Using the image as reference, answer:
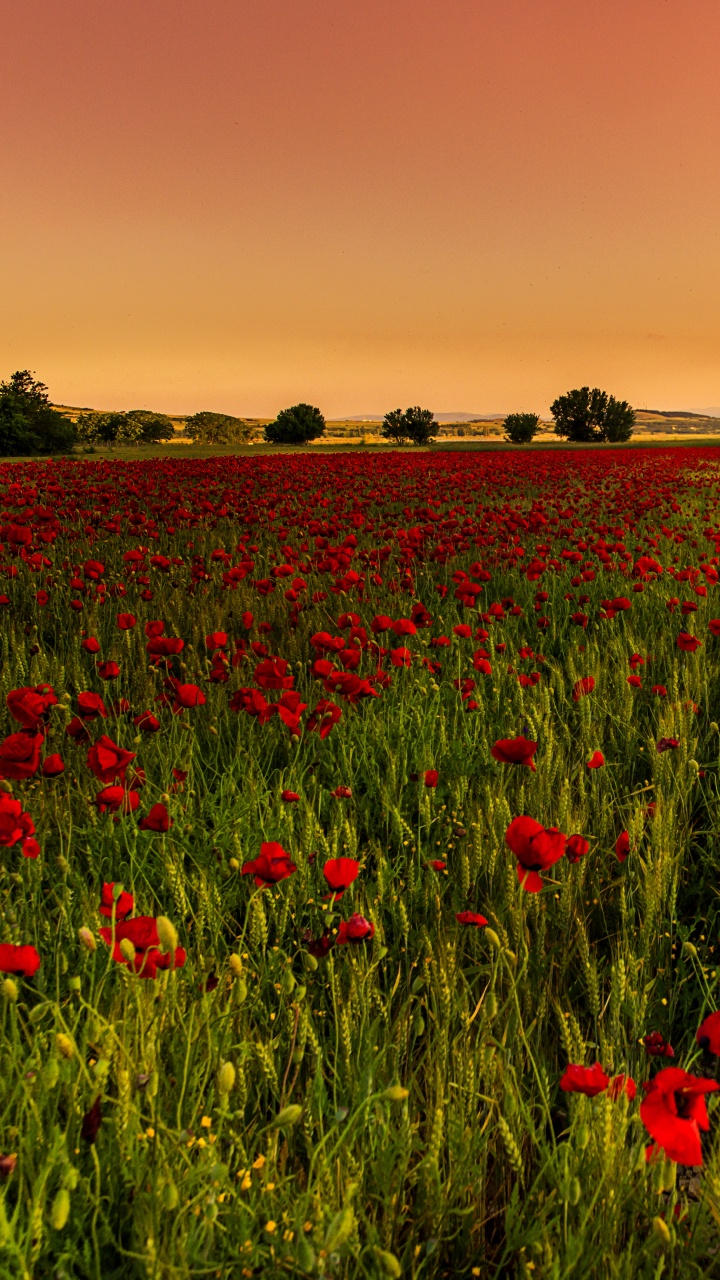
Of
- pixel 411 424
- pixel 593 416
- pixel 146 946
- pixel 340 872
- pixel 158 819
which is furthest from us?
pixel 593 416

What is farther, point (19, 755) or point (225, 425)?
point (225, 425)

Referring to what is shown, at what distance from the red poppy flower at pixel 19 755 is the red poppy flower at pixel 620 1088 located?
4.00 feet

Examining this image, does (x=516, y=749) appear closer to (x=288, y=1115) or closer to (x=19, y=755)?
(x=288, y=1115)

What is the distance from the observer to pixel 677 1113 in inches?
35.8

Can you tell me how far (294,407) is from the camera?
7350 cm

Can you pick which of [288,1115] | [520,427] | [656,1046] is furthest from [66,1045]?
[520,427]

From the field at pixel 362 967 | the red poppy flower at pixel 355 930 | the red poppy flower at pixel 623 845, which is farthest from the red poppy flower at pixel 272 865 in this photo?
the red poppy flower at pixel 623 845

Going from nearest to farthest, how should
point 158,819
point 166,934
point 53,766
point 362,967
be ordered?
point 166,934 < point 362,967 < point 158,819 < point 53,766

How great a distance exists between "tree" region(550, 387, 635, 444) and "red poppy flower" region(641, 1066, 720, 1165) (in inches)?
3432

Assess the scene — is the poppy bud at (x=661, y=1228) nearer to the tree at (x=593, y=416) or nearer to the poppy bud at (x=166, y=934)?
the poppy bud at (x=166, y=934)

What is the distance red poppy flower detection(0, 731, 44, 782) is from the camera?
1.59m

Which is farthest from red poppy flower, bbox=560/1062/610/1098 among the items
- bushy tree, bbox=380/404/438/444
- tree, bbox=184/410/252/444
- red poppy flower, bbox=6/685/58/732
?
tree, bbox=184/410/252/444

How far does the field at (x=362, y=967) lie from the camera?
3.55 ft

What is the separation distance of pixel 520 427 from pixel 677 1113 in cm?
7169
